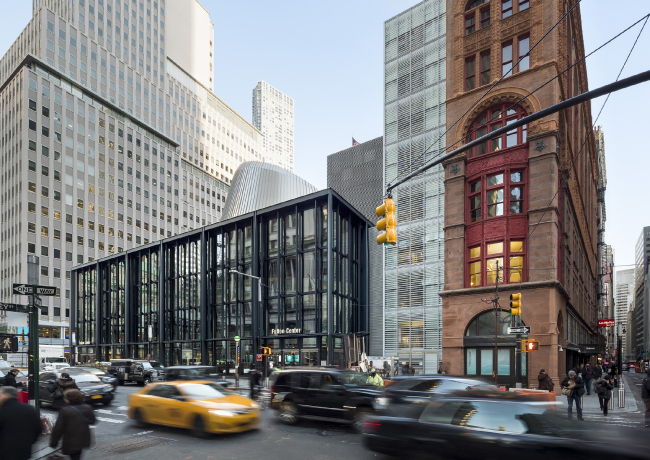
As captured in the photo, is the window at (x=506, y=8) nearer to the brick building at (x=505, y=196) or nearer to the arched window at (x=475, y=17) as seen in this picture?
the brick building at (x=505, y=196)

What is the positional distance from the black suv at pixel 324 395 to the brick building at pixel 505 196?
17.7m

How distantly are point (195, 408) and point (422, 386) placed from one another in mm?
5966

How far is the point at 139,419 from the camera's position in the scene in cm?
1463

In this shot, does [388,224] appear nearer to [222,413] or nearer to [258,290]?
[222,413]

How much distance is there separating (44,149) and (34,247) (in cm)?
1821

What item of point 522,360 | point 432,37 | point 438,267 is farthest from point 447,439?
point 432,37

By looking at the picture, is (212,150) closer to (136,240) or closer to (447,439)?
(136,240)

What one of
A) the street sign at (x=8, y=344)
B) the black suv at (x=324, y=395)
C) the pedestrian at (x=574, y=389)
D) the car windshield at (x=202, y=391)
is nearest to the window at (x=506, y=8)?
the pedestrian at (x=574, y=389)

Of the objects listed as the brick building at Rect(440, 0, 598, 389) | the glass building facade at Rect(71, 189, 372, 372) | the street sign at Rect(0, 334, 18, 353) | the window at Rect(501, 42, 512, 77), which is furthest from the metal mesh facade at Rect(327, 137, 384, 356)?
the street sign at Rect(0, 334, 18, 353)

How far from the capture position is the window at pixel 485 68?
34544 millimetres

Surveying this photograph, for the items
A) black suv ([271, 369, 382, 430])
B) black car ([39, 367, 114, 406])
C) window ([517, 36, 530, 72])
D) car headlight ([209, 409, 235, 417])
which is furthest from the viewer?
window ([517, 36, 530, 72])

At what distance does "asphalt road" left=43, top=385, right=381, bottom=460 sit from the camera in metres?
11.2

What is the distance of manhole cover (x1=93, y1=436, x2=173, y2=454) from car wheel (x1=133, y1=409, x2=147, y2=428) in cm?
132

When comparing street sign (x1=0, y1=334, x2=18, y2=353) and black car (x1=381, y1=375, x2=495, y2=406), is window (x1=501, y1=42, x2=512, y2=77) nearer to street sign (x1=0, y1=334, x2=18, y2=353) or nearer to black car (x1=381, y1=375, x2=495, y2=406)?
black car (x1=381, y1=375, x2=495, y2=406)
